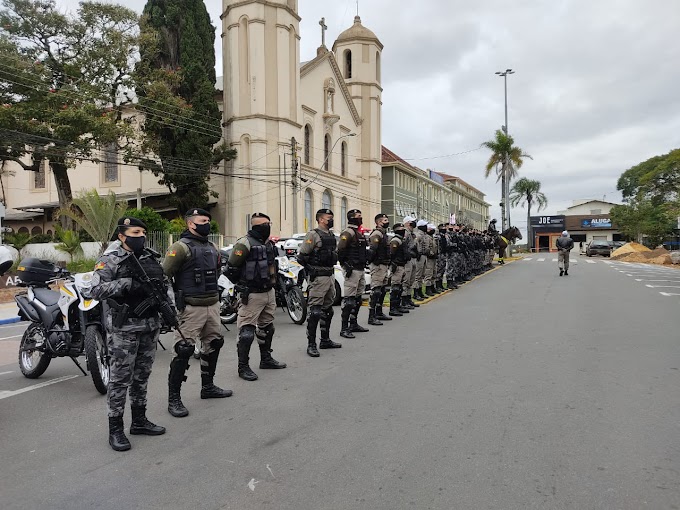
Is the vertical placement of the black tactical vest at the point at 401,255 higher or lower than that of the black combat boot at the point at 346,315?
higher

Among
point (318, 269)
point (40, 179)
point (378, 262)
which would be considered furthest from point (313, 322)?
point (40, 179)

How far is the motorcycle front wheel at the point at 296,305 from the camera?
10391 millimetres

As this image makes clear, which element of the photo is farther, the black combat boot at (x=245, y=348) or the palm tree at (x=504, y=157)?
the palm tree at (x=504, y=157)

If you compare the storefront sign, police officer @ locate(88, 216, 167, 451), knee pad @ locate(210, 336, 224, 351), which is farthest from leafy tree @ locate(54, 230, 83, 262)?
the storefront sign

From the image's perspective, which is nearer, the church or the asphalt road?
the asphalt road

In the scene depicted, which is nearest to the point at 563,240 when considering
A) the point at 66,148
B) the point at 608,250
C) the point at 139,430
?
the point at 139,430

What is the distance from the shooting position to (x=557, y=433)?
4441 millimetres

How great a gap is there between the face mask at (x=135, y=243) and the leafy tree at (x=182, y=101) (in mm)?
27907

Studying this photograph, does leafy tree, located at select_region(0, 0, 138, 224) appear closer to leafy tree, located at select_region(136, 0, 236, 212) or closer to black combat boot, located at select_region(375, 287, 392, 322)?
leafy tree, located at select_region(136, 0, 236, 212)

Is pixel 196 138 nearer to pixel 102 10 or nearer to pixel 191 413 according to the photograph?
pixel 102 10

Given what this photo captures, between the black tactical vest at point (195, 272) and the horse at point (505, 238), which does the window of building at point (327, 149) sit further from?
the black tactical vest at point (195, 272)

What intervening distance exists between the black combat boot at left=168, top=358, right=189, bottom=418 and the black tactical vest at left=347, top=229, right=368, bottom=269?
13.8 ft

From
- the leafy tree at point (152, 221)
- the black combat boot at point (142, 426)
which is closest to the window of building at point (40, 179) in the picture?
the leafy tree at point (152, 221)

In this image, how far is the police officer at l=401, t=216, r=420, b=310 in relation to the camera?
11.5 metres
